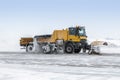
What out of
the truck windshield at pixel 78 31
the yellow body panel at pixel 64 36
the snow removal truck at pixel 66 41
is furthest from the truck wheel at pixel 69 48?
the truck windshield at pixel 78 31

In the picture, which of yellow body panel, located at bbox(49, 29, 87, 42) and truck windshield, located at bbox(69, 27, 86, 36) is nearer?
truck windshield, located at bbox(69, 27, 86, 36)

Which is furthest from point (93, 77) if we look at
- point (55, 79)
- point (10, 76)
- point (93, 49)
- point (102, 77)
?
point (93, 49)

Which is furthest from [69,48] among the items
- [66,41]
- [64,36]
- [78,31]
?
[78,31]

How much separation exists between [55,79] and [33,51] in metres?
23.0

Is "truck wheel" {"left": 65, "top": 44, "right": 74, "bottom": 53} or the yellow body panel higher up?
the yellow body panel

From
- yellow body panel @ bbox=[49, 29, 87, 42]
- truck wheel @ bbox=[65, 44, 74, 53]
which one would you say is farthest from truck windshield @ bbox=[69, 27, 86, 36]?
truck wheel @ bbox=[65, 44, 74, 53]

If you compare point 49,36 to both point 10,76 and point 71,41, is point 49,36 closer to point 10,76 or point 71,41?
point 71,41

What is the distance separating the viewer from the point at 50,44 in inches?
1382

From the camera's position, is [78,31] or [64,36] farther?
[64,36]

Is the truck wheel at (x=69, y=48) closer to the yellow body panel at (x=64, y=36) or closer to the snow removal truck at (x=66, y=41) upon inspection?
the snow removal truck at (x=66, y=41)

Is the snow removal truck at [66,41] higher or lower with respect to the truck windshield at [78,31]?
lower

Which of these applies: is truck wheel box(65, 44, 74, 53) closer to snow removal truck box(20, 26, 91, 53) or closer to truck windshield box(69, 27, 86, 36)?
snow removal truck box(20, 26, 91, 53)

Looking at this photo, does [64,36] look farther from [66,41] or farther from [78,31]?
[78,31]

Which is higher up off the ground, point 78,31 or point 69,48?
point 78,31
